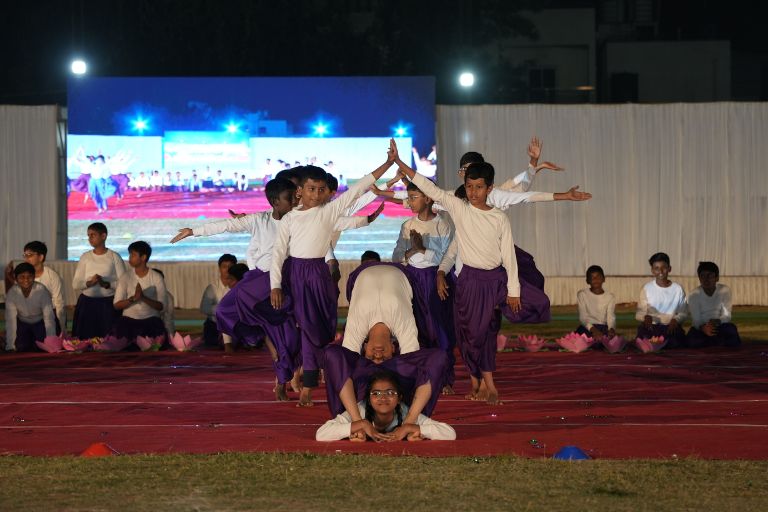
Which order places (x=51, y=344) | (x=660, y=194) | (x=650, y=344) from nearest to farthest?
(x=650, y=344) → (x=51, y=344) → (x=660, y=194)

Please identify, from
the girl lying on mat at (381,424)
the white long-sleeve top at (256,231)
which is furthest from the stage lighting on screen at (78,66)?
the girl lying on mat at (381,424)

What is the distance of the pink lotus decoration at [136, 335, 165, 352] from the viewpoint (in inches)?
493

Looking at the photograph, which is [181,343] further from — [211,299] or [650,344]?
[650,344]

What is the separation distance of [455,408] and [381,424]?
1.32 m

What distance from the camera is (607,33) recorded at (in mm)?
31625

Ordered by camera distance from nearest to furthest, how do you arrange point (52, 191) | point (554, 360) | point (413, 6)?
1. point (554, 360)
2. point (52, 191)
3. point (413, 6)

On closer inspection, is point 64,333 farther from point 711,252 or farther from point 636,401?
point 711,252

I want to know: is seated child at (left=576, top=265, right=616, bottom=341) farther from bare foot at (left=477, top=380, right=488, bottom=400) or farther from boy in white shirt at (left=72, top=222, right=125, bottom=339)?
boy in white shirt at (left=72, top=222, right=125, bottom=339)

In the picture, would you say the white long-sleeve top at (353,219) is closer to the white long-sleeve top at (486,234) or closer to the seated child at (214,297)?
the white long-sleeve top at (486,234)

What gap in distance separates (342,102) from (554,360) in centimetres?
878

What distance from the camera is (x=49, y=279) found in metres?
13.5

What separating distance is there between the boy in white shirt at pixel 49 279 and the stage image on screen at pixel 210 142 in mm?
5482

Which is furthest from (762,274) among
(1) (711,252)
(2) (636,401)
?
(2) (636,401)

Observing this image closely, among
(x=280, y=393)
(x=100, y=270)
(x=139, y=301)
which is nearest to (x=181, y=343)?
(x=139, y=301)
